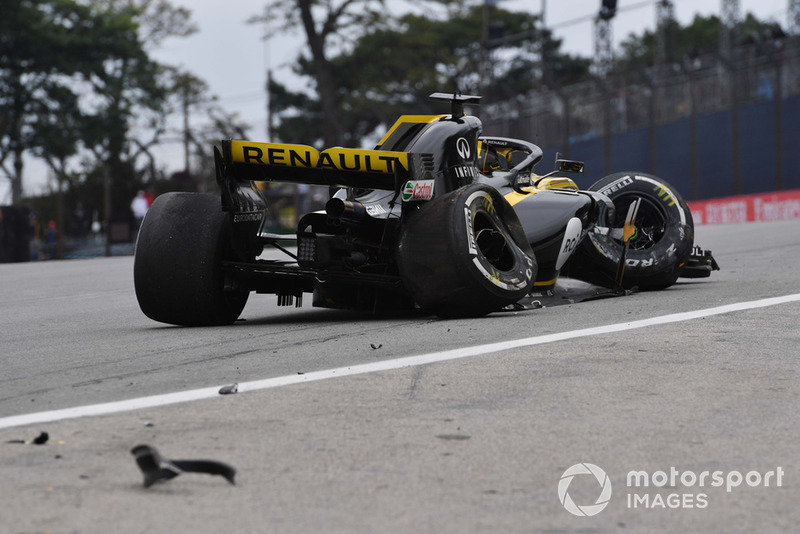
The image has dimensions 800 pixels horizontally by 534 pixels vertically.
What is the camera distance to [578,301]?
8.91 metres

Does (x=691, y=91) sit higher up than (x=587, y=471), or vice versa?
(x=691, y=91)

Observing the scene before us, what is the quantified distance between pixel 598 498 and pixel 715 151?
3444 cm

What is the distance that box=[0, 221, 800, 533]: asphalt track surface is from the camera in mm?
3336

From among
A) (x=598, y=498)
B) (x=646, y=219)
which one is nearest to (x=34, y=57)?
(x=646, y=219)

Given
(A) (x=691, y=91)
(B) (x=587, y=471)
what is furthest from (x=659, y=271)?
(A) (x=691, y=91)

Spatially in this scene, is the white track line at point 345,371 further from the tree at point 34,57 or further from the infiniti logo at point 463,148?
the tree at point 34,57

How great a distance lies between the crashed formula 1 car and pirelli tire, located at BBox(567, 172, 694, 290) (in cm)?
76

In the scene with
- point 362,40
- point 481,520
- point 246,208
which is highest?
point 362,40

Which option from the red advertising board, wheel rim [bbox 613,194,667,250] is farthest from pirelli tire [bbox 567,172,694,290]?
the red advertising board

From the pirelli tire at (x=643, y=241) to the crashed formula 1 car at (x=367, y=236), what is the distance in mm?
762

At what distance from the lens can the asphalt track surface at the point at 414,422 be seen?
10.9 ft

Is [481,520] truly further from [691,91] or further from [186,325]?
[691,91]

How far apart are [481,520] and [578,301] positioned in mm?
5795

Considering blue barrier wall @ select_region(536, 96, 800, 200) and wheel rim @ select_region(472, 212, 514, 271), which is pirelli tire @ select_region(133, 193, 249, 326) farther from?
blue barrier wall @ select_region(536, 96, 800, 200)
